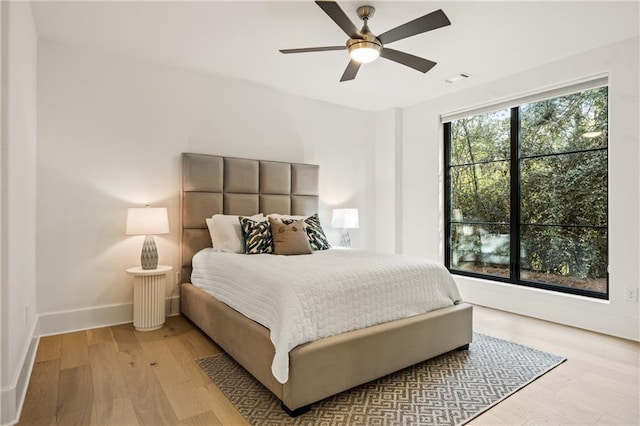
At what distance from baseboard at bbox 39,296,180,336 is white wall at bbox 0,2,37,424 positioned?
0.25 meters

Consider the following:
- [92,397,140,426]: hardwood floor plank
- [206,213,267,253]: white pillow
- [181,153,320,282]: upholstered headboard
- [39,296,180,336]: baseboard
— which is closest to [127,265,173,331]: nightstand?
[39,296,180,336]: baseboard

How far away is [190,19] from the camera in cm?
286

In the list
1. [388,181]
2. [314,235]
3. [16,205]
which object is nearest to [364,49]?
[314,235]

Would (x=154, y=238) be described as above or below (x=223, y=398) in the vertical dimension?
above

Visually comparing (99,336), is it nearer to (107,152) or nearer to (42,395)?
(42,395)

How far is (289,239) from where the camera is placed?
11.3ft

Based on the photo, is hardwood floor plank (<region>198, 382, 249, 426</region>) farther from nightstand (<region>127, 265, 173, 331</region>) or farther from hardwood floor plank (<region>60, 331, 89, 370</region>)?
nightstand (<region>127, 265, 173, 331</region>)

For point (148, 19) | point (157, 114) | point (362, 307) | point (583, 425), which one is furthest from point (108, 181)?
point (583, 425)

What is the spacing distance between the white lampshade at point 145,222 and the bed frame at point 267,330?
41cm

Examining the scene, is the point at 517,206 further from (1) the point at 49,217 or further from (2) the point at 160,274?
(1) the point at 49,217

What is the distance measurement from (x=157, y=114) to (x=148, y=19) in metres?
1.06

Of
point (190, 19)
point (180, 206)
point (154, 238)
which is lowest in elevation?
point (154, 238)

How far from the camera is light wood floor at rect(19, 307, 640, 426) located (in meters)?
1.98

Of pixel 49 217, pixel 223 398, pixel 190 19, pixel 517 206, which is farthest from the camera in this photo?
pixel 517 206
